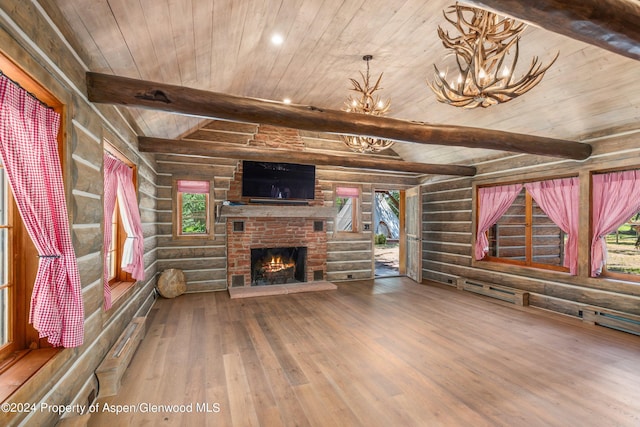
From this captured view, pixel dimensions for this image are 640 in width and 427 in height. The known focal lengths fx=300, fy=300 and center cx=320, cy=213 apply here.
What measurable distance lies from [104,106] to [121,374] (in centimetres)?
254

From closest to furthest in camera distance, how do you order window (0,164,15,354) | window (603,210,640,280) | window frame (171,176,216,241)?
window (0,164,15,354)
window (603,210,640,280)
window frame (171,176,216,241)

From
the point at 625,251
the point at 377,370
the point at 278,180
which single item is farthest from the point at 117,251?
the point at 625,251

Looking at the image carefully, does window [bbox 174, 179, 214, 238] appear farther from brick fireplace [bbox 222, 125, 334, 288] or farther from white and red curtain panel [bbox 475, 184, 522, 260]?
white and red curtain panel [bbox 475, 184, 522, 260]

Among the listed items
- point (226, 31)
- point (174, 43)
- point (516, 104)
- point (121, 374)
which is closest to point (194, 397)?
point (121, 374)

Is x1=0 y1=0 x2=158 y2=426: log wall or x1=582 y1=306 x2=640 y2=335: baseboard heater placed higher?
x1=0 y1=0 x2=158 y2=426: log wall

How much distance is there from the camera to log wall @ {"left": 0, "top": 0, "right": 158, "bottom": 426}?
1557mm

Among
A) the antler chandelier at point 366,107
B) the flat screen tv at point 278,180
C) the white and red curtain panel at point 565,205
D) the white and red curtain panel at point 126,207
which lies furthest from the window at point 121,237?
the white and red curtain panel at point 565,205

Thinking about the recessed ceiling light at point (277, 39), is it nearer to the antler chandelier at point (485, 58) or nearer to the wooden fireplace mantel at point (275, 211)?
the antler chandelier at point (485, 58)

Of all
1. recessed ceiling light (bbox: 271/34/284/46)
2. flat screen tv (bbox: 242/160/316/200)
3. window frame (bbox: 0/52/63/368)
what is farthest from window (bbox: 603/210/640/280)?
window frame (bbox: 0/52/63/368)

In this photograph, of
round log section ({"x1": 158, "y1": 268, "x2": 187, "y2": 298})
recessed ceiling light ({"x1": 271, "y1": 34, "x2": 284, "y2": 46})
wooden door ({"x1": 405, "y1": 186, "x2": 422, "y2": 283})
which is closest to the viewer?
recessed ceiling light ({"x1": 271, "y1": 34, "x2": 284, "y2": 46})

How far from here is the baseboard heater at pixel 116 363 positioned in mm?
2545

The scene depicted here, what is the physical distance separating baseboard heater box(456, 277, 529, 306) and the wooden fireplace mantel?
324 centimetres

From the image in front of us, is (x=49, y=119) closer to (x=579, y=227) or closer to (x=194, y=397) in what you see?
(x=194, y=397)

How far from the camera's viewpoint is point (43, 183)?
177cm
